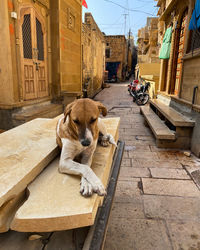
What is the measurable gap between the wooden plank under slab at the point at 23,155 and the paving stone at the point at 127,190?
4.69 ft

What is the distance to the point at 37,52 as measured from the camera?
20.1 feet

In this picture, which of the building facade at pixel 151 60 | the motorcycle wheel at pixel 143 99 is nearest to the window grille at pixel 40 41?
the motorcycle wheel at pixel 143 99

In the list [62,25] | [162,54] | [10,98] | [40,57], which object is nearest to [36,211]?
[10,98]

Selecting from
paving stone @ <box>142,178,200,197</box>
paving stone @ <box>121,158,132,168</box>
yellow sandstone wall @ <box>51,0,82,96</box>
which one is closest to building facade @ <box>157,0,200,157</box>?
paving stone @ <box>142,178,200,197</box>

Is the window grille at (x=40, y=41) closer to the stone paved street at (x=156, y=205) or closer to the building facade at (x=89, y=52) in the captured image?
the stone paved street at (x=156, y=205)

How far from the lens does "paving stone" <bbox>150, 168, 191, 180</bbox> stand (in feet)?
11.4

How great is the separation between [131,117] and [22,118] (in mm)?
5048

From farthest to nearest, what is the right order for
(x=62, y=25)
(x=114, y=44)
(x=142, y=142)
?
(x=114, y=44)
(x=62, y=25)
(x=142, y=142)

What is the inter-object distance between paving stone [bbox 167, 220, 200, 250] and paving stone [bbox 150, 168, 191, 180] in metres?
1.16

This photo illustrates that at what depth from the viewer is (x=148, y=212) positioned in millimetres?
2545

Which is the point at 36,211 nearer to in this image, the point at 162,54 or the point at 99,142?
the point at 99,142

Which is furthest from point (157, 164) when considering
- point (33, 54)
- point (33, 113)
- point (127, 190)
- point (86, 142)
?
point (33, 54)

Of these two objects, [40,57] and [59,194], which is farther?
[40,57]

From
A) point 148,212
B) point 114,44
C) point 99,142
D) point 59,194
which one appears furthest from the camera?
point 114,44
